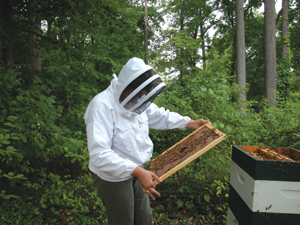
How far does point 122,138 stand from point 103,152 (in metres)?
0.25

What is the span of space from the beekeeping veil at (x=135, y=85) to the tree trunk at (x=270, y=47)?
12.0 m

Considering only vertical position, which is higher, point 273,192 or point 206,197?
point 273,192

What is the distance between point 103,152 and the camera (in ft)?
5.31

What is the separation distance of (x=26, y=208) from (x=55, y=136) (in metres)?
1.28

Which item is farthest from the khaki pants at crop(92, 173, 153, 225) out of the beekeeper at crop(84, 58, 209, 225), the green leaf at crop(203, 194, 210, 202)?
the green leaf at crop(203, 194, 210, 202)

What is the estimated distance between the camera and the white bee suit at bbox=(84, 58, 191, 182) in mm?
1631

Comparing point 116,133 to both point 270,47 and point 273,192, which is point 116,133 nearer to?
point 273,192

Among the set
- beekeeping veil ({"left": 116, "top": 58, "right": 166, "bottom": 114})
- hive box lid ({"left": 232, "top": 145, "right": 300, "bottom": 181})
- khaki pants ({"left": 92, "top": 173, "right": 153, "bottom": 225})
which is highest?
beekeeping veil ({"left": 116, "top": 58, "right": 166, "bottom": 114})

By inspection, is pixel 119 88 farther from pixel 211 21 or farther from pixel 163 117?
pixel 211 21

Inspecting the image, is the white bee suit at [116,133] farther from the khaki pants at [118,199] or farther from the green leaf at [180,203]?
the green leaf at [180,203]

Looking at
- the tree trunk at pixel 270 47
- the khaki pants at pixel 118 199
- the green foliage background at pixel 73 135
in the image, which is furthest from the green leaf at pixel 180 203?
the tree trunk at pixel 270 47

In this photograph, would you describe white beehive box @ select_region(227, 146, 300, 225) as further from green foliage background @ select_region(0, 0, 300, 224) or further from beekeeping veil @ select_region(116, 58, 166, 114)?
green foliage background @ select_region(0, 0, 300, 224)

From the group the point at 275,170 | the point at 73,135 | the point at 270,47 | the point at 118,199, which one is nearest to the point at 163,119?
the point at 118,199

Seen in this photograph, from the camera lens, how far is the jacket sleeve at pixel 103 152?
162cm
